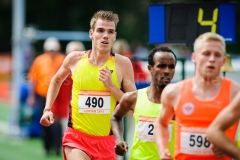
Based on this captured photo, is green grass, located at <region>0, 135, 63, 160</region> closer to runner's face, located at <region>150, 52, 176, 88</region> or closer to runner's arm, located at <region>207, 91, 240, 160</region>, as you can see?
runner's face, located at <region>150, 52, 176, 88</region>

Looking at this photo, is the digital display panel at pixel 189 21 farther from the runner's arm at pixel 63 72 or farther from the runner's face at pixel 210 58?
the runner's face at pixel 210 58

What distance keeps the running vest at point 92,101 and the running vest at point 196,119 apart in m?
2.17

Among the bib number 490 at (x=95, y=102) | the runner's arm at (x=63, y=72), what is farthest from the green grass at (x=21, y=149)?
the bib number 490 at (x=95, y=102)

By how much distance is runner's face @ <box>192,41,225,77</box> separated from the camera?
5.76 meters

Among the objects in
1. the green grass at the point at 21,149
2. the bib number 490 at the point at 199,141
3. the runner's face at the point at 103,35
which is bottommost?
the green grass at the point at 21,149

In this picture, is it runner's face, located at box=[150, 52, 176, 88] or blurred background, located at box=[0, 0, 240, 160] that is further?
blurred background, located at box=[0, 0, 240, 160]

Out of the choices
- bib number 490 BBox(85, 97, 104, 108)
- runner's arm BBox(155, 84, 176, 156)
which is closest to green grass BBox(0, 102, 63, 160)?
bib number 490 BBox(85, 97, 104, 108)

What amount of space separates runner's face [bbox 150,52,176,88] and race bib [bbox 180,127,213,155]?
1161 mm

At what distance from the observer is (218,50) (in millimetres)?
5789

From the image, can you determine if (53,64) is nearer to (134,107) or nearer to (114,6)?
(134,107)

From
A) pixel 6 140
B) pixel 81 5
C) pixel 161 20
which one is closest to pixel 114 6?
pixel 81 5

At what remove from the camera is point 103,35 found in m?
8.12

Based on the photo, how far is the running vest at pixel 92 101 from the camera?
810 cm

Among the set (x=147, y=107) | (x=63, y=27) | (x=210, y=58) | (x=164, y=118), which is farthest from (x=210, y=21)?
(x=63, y=27)
